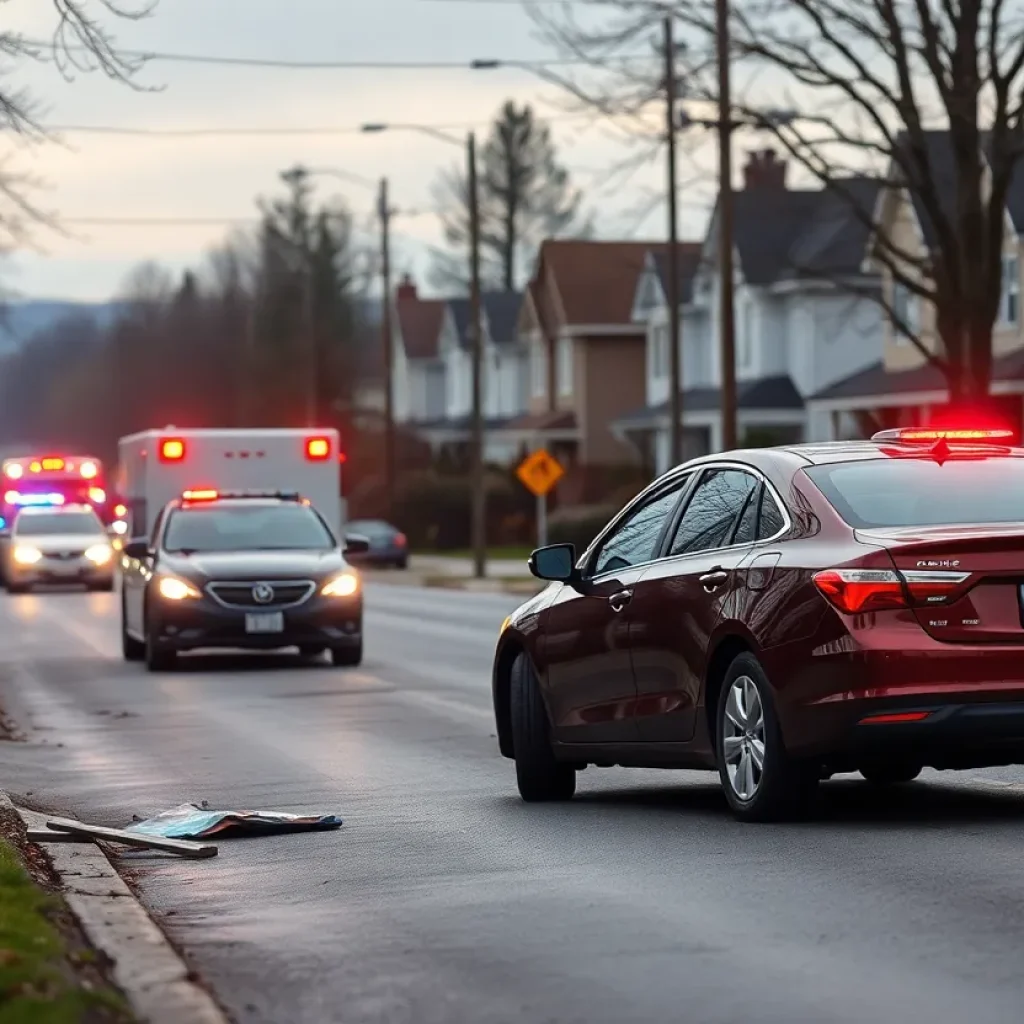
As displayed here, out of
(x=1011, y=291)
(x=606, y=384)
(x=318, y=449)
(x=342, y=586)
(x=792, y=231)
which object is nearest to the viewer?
(x=342, y=586)

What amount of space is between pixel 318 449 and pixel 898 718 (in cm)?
2219

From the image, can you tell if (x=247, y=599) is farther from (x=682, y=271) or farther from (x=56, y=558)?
(x=682, y=271)

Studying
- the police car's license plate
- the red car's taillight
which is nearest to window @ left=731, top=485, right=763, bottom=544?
the red car's taillight

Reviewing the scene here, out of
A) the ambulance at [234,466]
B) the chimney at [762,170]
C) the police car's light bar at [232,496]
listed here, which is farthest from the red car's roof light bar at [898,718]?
the chimney at [762,170]

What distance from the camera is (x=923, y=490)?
34.9 ft

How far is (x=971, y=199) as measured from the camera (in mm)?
33094

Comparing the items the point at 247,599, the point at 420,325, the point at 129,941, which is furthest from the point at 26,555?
the point at 420,325

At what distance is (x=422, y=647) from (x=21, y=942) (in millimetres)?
20174

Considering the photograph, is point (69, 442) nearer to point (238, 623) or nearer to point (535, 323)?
point (535, 323)

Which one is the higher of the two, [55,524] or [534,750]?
[55,524]

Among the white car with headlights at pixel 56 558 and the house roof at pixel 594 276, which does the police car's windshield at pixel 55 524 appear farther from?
the house roof at pixel 594 276

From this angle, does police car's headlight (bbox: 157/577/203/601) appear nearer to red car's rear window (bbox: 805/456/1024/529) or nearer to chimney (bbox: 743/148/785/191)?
red car's rear window (bbox: 805/456/1024/529)

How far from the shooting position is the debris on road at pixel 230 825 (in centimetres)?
1120

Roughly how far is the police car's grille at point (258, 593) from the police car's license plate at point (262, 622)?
0.08m
